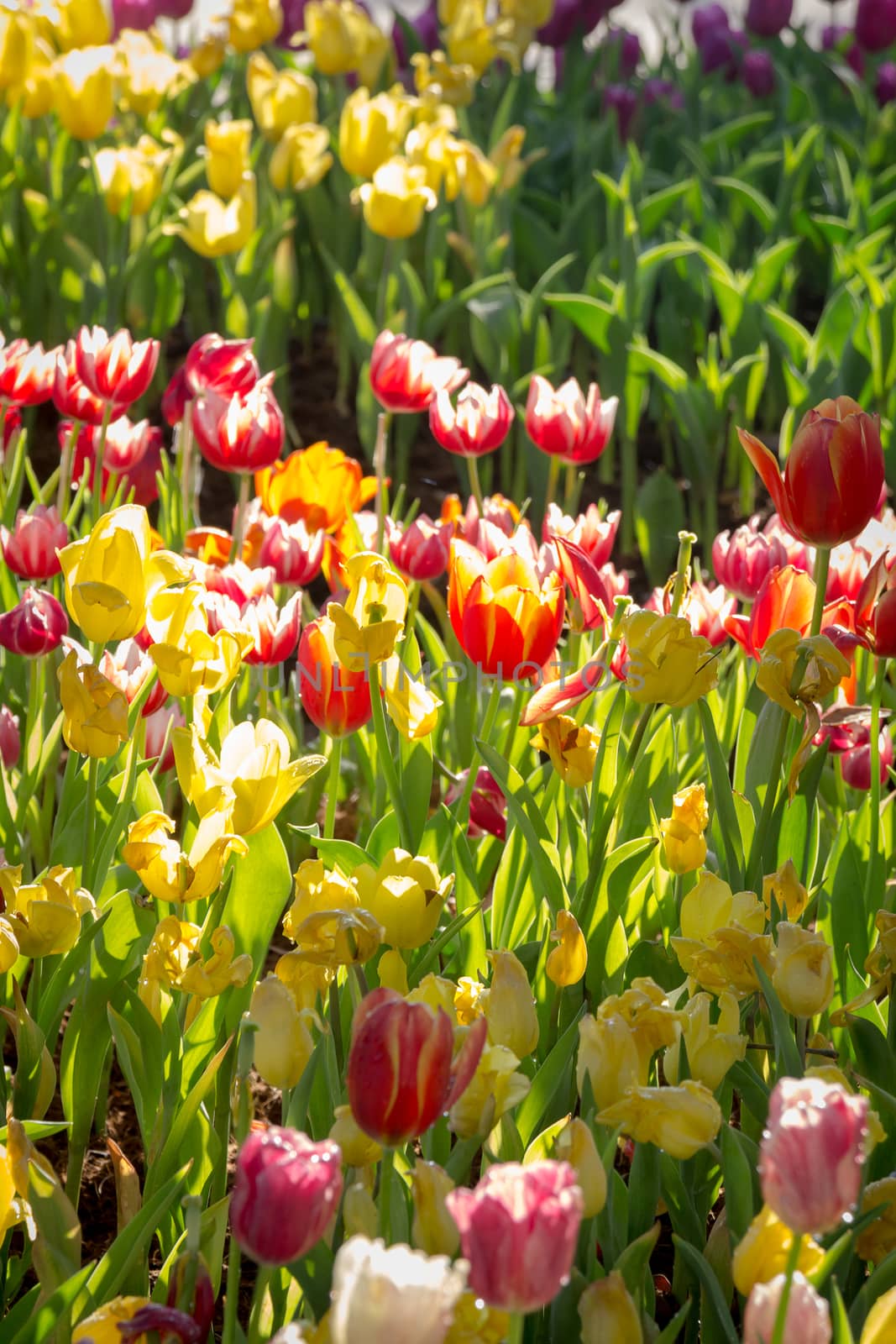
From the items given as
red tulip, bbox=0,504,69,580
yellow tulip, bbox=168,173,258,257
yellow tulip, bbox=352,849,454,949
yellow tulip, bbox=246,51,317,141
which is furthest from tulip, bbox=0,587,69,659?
yellow tulip, bbox=246,51,317,141

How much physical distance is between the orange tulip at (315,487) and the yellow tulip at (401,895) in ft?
2.41

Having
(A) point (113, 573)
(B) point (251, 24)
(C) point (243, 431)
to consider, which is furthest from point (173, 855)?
(B) point (251, 24)

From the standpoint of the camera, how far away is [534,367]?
2.62 m

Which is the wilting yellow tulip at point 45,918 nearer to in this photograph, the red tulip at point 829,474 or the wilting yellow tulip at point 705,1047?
the wilting yellow tulip at point 705,1047

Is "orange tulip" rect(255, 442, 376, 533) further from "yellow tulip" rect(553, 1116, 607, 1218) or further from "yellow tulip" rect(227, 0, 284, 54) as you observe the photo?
"yellow tulip" rect(227, 0, 284, 54)

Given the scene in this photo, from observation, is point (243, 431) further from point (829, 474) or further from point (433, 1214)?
point (433, 1214)

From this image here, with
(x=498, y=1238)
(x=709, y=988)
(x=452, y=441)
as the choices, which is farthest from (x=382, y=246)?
(x=498, y=1238)

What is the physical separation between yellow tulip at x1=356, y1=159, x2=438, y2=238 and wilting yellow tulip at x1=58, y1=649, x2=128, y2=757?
1.46 m

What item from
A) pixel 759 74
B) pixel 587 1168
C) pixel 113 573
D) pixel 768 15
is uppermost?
pixel 113 573

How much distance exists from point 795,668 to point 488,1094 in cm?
32

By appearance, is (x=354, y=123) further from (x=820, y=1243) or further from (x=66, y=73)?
(x=820, y=1243)

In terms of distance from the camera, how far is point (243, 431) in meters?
1.30

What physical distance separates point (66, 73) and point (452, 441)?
1424 mm

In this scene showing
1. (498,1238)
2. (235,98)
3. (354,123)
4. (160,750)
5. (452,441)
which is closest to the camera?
(498,1238)
